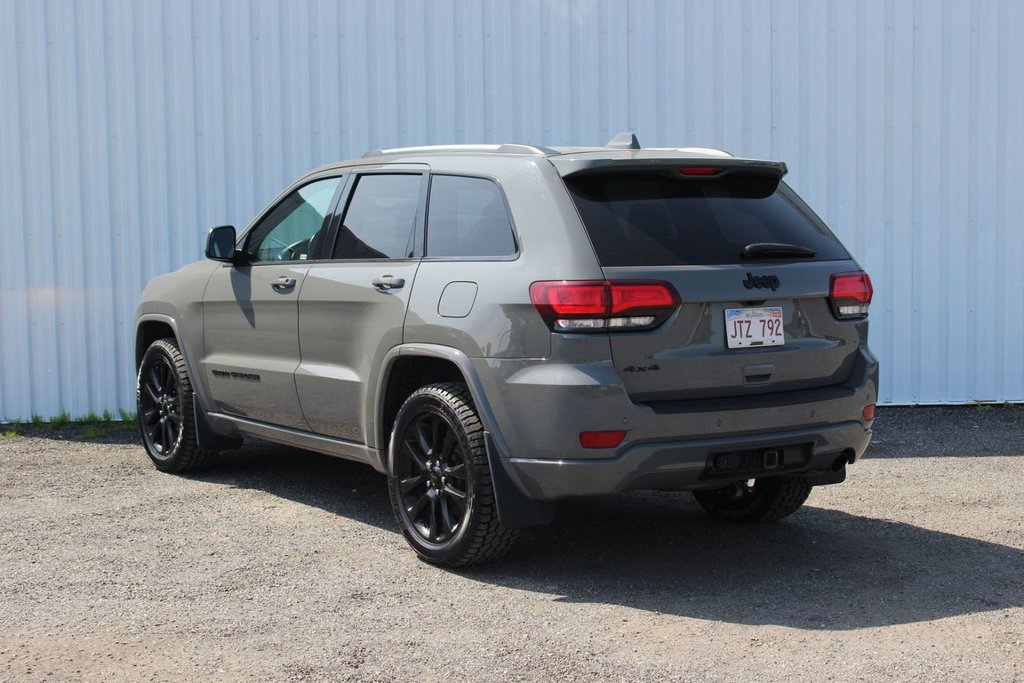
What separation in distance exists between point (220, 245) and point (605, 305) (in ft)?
9.25

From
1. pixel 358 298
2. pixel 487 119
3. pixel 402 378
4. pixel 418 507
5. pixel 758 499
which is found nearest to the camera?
pixel 418 507

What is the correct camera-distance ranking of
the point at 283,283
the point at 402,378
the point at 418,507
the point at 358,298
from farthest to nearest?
1. the point at 283,283
2. the point at 358,298
3. the point at 402,378
4. the point at 418,507

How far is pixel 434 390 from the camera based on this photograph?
5234mm

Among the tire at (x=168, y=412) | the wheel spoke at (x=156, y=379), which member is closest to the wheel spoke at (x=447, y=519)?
the tire at (x=168, y=412)

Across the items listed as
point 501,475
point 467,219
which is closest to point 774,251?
point 467,219

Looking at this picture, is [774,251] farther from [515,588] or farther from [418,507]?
[418,507]

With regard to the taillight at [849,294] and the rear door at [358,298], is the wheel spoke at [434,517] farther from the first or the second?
the taillight at [849,294]

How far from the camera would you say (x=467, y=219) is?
17.5 feet

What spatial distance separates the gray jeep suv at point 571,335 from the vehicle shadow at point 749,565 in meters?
0.29

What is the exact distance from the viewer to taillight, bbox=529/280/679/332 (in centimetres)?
467

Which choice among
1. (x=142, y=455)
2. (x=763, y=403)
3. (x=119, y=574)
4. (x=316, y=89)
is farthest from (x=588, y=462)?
(x=316, y=89)

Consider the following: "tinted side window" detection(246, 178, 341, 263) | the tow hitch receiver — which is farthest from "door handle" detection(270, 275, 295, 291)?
the tow hitch receiver

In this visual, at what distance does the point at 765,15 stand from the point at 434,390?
596 centimetres

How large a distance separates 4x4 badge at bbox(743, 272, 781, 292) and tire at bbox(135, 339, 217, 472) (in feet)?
12.0
